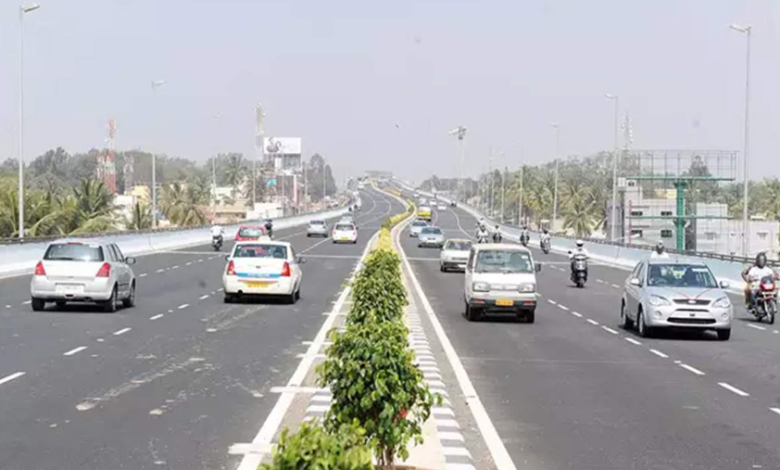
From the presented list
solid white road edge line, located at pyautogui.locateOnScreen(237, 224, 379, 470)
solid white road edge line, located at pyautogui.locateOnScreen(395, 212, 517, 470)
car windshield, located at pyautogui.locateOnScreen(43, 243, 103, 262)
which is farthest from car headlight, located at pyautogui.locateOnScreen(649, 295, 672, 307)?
car windshield, located at pyautogui.locateOnScreen(43, 243, 103, 262)

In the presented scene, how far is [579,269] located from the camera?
1553 inches

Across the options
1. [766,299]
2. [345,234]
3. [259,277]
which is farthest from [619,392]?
[345,234]

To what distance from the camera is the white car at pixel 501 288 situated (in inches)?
982

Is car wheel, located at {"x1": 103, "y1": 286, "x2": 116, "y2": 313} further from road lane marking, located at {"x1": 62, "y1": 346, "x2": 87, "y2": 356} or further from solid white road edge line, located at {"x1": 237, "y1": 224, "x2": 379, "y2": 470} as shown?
road lane marking, located at {"x1": 62, "y1": 346, "x2": 87, "y2": 356}

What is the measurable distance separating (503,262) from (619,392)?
11540 millimetres

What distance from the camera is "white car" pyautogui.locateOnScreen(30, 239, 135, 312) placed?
24312 millimetres

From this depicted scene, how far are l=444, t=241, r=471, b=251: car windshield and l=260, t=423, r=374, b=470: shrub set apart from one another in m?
43.3

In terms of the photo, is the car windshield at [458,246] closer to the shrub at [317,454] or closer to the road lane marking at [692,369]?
the road lane marking at [692,369]

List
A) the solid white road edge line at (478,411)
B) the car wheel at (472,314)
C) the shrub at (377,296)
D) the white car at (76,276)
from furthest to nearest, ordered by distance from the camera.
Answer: the car wheel at (472,314)
the white car at (76,276)
the shrub at (377,296)
the solid white road edge line at (478,411)

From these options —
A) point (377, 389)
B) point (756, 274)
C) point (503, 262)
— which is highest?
point (377, 389)

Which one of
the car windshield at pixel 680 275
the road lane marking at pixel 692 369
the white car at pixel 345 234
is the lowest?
the white car at pixel 345 234

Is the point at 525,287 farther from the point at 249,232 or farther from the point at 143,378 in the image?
the point at 249,232

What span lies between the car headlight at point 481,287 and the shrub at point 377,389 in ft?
55.5

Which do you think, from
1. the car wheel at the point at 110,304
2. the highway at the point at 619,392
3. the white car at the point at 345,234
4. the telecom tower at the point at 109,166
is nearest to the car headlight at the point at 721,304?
the highway at the point at 619,392
